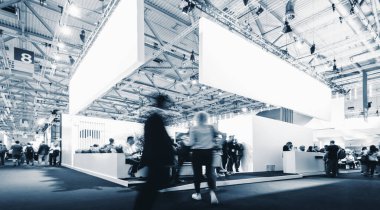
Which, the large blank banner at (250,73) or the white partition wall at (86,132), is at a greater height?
the large blank banner at (250,73)

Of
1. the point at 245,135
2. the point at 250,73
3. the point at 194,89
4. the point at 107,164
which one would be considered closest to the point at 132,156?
the point at 107,164

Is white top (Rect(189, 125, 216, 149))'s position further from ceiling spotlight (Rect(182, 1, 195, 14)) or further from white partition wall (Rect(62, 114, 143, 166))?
white partition wall (Rect(62, 114, 143, 166))

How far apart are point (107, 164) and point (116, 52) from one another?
3.36 meters

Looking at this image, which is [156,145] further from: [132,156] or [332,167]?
[332,167]

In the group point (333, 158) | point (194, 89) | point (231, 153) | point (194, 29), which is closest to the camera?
point (194, 29)

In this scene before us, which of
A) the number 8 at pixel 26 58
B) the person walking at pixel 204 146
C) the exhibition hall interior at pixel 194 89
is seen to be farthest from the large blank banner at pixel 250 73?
the number 8 at pixel 26 58

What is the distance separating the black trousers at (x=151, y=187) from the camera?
6.60ft

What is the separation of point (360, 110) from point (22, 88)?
64.2ft

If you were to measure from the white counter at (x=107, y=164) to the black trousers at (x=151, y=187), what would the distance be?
10.5 feet

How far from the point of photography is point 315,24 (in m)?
7.05

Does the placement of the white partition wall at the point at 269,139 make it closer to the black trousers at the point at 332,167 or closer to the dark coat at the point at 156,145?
the black trousers at the point at 332,167

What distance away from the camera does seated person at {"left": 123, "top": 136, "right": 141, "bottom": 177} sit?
5.61 metres

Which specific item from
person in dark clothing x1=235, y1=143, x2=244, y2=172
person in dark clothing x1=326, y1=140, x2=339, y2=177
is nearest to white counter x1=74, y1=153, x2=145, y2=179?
person in dark clothing x1=235, y1=143, x2=244, y2=172

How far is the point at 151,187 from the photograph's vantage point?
2.03 meters
